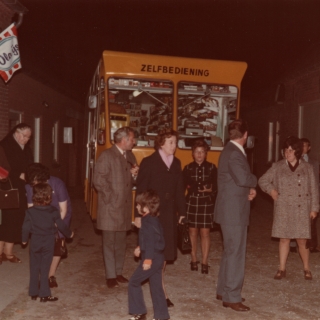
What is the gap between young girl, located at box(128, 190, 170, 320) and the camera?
5.56 meters

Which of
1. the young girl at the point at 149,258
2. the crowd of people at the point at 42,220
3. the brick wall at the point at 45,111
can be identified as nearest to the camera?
the young girl at the point at 149,258

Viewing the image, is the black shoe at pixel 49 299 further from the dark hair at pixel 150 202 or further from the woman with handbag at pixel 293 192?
the woman with handbag at pixel 293 192

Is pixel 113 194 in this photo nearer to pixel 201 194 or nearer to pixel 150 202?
pixel 201 194

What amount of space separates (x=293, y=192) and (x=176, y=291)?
2038mm

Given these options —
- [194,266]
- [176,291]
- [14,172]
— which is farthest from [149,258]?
[14,172]

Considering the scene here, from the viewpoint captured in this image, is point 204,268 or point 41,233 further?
point 204,268

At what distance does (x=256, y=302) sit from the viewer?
6.61 metres

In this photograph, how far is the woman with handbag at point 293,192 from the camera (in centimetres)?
764

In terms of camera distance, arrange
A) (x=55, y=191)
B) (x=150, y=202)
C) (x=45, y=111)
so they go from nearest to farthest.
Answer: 1. (x=150, y=202)
2. (x=55, y=191)
3. (x=45, y=111)

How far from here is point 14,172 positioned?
27.6 feet

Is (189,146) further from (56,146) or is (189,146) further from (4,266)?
(56,146)

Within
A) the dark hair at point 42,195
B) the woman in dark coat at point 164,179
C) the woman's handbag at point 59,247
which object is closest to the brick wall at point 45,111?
the woman's handbag at point 59,247

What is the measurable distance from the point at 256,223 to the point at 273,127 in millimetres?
9097

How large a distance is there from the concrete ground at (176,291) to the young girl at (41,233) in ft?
0.77
